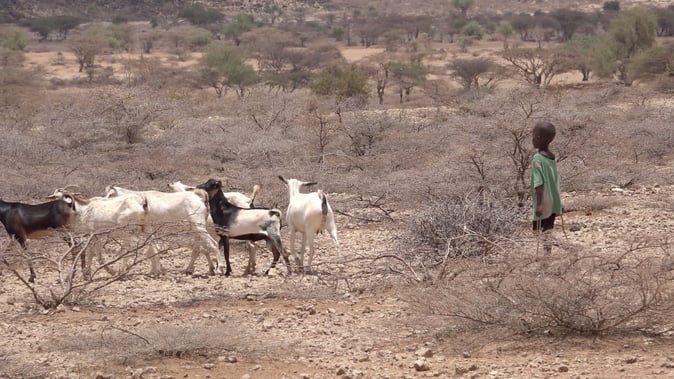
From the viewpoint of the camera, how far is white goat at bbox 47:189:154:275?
9.40 metres

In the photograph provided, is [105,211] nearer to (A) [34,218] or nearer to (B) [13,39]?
(A) [34,218]

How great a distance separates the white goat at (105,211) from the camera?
30.8 ft

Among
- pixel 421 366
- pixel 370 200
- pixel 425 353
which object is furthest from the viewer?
pixel 370 200

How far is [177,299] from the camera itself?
8227 millimetres

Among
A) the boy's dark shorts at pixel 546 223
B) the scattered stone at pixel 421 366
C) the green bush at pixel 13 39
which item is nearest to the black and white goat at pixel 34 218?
the boy's dark shorts at pixel 546 223

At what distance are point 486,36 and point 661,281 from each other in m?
57.4

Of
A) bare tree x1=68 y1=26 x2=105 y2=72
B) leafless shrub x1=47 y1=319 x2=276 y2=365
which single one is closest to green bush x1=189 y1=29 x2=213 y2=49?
bare tree x1=68 y1=26 x2=105 y2=72

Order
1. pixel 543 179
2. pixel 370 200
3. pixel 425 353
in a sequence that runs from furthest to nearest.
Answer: pixel 370 200 → pixel 543 179 → pixel 425 353

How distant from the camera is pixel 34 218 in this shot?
31.2ft

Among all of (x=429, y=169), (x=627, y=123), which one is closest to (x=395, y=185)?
(x=429, y=169)

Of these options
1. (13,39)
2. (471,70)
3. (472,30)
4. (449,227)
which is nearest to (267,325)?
(449,227)

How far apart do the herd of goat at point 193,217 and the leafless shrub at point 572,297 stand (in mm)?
2926

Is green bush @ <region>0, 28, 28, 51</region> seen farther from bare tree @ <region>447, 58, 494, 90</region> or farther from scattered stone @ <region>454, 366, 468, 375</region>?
scattered stone @ <region>454, 366, 468, 375</region>

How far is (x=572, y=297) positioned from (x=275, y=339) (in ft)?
6.69
